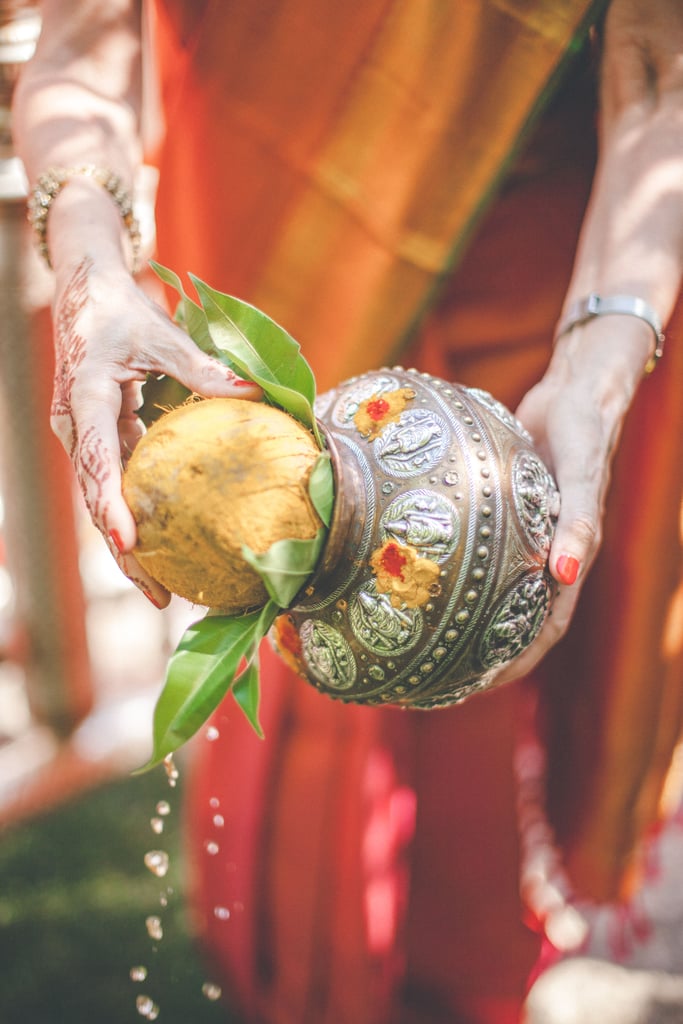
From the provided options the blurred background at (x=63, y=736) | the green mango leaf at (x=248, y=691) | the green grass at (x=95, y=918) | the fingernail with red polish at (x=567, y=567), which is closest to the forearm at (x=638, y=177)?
the fingernail with red polish at (x=567, y=567)

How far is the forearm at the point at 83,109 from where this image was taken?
1.01 metres

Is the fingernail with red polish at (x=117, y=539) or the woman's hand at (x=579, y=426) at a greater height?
the woman's hand at (x=579, y=426)

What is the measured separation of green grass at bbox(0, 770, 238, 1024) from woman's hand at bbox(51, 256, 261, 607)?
145cm

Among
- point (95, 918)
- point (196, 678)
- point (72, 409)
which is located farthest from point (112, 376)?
point (95, 918)

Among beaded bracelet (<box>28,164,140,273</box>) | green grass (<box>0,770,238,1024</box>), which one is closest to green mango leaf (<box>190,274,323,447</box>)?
beaded bracelet (<box>28,164,140,273</box>)

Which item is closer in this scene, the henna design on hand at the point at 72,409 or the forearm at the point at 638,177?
the henna design on hand at the point at 72,409

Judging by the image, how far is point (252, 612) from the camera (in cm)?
79

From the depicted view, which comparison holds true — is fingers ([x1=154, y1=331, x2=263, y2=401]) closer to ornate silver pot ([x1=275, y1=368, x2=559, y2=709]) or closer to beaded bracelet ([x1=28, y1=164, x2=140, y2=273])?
ornate silver pot ([x1=275, y1=368, x2=559, y2=709])

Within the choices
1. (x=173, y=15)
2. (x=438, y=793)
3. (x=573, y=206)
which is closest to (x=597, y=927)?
(x=438, y=793)

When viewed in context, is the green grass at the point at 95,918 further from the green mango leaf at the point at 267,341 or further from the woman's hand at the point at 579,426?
the green mango leaf at the point at 267,341

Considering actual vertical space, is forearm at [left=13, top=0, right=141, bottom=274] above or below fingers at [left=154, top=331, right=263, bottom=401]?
above

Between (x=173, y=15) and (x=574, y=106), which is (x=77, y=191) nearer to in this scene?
(x=173, y=15)

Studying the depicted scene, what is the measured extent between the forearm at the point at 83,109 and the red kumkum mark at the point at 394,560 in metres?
0.47

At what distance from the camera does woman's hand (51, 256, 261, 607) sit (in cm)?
76
